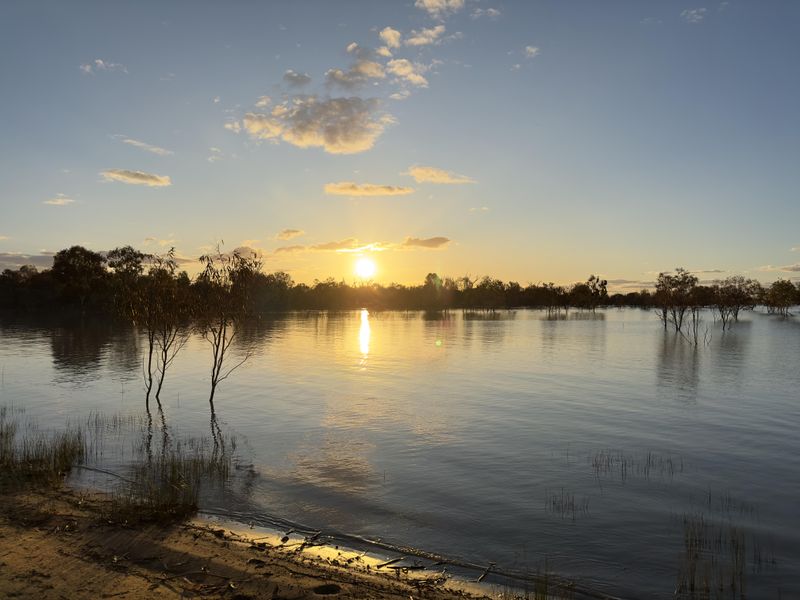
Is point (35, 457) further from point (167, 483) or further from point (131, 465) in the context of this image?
point (167, 483)

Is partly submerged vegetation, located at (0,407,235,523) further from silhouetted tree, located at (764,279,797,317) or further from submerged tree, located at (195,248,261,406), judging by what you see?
silhouetted tree, located at (764,279,797,317)

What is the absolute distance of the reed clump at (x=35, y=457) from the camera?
50.0 feet

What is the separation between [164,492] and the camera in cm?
1459

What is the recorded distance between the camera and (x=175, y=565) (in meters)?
9.86

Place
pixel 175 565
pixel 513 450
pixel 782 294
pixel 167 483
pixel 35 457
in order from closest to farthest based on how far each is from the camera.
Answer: pixel 175 565
pixel 167 483
pixel 35 457
pixel 513 450
pixel 782 294

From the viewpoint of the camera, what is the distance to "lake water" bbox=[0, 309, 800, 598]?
12.7 m

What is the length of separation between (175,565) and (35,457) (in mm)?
10517

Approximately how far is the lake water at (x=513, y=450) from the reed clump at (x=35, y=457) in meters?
1.69

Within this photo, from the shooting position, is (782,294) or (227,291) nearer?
(227,291)

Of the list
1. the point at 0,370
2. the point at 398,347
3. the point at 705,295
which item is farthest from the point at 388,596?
the point at 705,295

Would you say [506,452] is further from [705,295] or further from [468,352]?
[705,295]

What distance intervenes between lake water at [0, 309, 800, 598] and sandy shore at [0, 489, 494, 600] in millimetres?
1863

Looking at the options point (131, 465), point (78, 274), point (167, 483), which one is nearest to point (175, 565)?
point (167, 483)

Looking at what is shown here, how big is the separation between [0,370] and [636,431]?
150 feet
